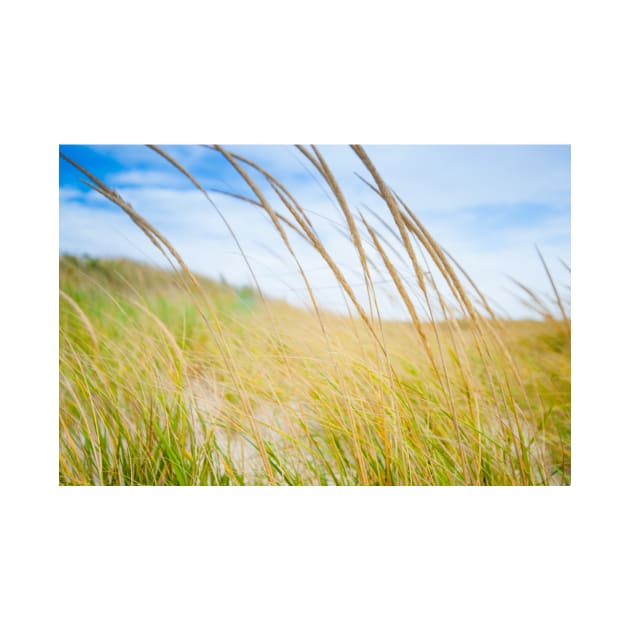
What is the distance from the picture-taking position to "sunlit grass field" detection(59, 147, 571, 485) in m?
2.09

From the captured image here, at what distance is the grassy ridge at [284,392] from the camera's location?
6.84 feet

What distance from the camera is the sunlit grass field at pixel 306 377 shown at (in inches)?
82.1

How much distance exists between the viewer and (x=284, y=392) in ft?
6.95

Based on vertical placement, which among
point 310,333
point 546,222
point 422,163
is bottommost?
point 310,333

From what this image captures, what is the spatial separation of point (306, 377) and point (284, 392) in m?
0.10

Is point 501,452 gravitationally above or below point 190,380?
below

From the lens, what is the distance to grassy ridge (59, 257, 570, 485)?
2.08 m

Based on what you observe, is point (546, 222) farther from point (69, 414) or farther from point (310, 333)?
point (69, 414)
